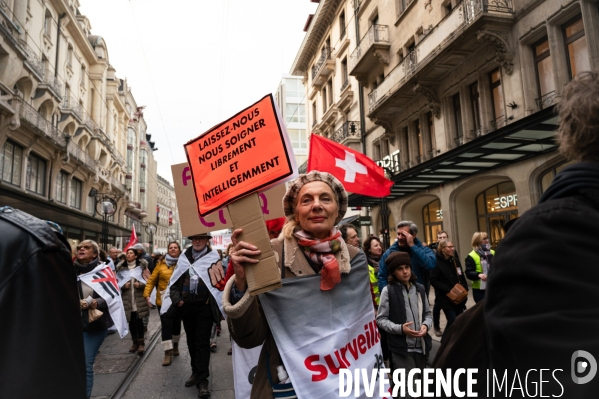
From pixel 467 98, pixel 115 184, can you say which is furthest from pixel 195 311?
pixel 115 184

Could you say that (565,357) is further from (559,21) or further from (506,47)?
(506,47)

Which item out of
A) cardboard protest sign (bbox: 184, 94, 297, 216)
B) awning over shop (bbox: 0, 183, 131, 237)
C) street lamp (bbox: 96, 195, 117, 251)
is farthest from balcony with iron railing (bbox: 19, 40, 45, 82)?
cardboard protest sign (bbox: 184, 94, 297, 216)

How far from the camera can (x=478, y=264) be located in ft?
24.1

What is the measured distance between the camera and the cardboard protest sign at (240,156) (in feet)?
7.11

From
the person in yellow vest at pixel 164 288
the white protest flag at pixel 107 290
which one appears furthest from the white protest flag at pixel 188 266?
the white protest flag at pixel 107 290

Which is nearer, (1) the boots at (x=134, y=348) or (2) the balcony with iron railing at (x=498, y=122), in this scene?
(1) the boots at (x=134, y=348)

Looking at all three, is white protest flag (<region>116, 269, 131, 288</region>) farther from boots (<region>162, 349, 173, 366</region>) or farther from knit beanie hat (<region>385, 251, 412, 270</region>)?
knit beanie hat (<region>385, 251, 412, 270</region>)

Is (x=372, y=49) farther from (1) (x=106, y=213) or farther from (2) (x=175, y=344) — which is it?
(2) (x=175, y=344)

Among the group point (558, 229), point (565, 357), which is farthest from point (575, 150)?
point (565, 357)

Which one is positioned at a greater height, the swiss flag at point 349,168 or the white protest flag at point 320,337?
the swiss flag at point 349,168

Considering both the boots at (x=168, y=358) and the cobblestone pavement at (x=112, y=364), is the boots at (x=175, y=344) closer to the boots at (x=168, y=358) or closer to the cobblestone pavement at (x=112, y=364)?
the boots at (x=168, y=358)

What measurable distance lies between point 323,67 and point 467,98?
16.8 m

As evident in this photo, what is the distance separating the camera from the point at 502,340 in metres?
1.00

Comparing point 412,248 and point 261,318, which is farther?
point 412,248
